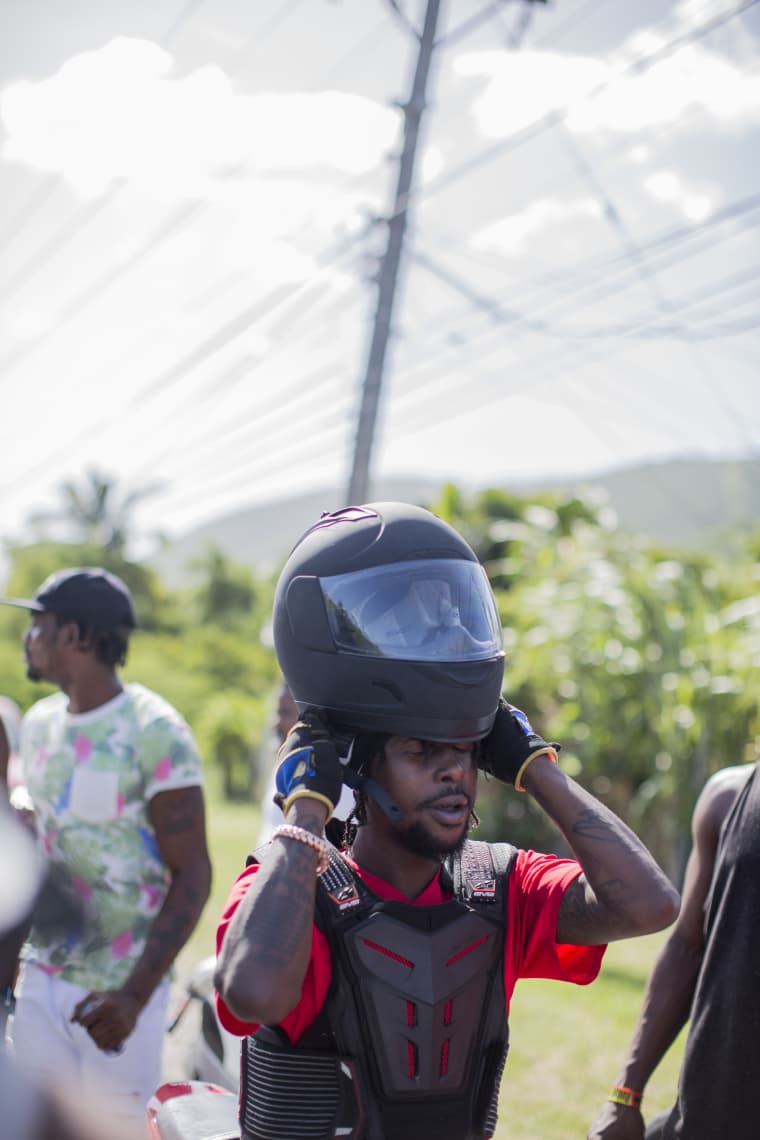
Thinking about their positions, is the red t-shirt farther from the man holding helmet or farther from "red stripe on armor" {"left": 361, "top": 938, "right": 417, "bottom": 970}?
"red stripe on armor" {"left": 361, "top": 938, "right": 417, "bottom": 970}

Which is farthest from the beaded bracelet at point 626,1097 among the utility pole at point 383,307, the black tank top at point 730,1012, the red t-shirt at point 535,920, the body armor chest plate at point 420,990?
the utility pole at point 383,307

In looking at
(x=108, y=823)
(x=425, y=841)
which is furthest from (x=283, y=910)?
(x=108, y=823)

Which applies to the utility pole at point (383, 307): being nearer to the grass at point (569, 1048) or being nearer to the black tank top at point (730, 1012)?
the grass at point (569, 1048)

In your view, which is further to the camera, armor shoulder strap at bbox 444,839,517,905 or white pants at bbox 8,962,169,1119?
white pants at bbox 8,962,169,1119

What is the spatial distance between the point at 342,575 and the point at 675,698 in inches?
307

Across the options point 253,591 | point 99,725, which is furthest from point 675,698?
point 253,591

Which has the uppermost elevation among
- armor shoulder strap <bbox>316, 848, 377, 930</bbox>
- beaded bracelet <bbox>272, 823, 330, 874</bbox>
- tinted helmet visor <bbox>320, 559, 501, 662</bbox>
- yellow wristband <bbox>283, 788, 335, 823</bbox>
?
tinted helmet visor <bbox>320, 559, 501, 662</bbox>

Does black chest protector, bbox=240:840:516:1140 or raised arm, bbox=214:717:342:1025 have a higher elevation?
raised arm, bbox=214:717:342:1025

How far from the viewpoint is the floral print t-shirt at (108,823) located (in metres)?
3.77

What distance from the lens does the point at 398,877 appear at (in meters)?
2.32

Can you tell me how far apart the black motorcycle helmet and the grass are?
3.57 meters

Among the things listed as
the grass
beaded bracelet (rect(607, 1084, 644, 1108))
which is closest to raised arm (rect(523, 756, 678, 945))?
beaded bracelet (rect(607, 1084, 644, 1108))

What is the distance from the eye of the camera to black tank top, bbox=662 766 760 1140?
2.65 m

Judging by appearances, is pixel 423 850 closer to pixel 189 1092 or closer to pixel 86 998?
pixel 189 1092
